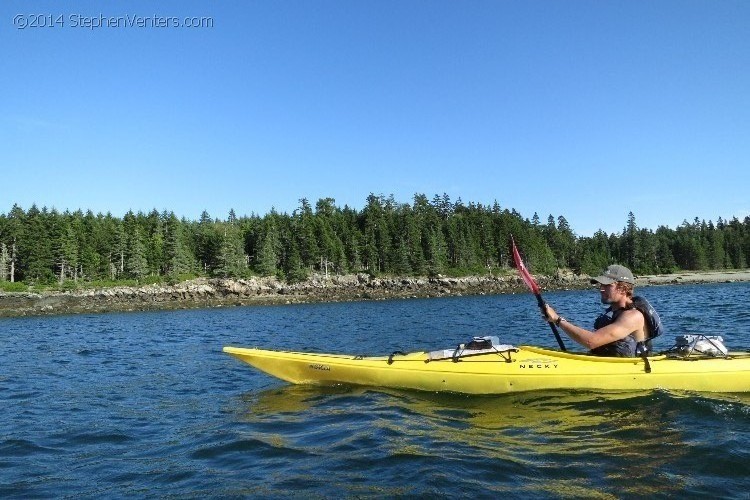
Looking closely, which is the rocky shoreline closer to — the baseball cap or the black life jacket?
the black life jacket

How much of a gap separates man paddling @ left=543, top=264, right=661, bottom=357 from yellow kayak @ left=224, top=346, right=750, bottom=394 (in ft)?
0.96

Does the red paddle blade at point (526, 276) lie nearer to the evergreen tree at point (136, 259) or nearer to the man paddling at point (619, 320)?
the man paddling at point (619, 320)

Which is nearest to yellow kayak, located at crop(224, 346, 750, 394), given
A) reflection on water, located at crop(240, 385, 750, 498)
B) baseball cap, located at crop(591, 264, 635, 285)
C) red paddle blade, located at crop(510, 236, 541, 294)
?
reflection on water, located at crop(240, 385, 750, 498)

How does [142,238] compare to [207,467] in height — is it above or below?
above

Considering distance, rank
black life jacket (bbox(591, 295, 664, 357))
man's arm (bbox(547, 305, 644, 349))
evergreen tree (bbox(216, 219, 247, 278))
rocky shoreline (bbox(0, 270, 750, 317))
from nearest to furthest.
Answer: man's arm (bbox(547, 305, 644, 349)) → black life jacket (bbox(591, 295, 664, 357)) → rocky shoreline (bbox(0, 270, 750, 317)) → evergreen tree (bbox(216, 219, 247, 278))

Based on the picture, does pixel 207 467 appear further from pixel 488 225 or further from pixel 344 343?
pixel 488 225

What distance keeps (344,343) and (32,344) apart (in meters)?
13.5

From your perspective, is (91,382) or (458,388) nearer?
(458,388)

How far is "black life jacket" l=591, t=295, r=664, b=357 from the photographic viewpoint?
8.16m

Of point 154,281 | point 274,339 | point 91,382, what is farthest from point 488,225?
point 91,382

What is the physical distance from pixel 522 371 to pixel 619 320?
1.64 metres

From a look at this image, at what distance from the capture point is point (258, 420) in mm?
7883

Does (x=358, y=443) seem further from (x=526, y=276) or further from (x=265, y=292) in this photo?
(x=265, y=292)

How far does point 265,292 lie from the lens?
3012 inches
